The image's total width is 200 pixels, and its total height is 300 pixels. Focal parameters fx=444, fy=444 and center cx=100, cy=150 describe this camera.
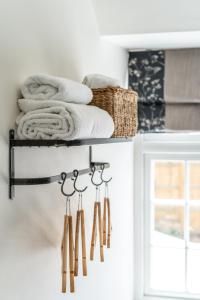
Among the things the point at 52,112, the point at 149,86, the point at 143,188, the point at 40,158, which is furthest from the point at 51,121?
the point at 143,188

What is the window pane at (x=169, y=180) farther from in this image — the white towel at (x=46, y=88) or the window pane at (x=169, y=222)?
the white towel at (x=46, y=88)

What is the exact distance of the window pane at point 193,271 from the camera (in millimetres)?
2375

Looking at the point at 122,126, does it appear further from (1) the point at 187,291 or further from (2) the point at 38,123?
(1) the point at 187,291

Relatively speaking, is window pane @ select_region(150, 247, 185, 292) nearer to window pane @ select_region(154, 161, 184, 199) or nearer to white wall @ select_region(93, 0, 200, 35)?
window pane @ select_region(154, 161, 184, 199)

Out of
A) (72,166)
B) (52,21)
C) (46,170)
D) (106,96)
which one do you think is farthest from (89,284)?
(52,21)

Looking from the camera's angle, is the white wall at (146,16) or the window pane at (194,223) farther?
the window pane at (194,223)

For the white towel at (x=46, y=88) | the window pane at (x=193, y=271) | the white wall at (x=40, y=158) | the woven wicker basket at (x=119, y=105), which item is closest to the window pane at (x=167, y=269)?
the window pane at (x=193, y=271)

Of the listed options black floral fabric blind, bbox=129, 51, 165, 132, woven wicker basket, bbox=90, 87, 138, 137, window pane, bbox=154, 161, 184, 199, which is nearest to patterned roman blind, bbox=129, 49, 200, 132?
black floral fabric blind, bbox=129, 51, 165, 132

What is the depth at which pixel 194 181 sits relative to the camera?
2371 millimetres

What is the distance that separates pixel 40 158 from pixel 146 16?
0.83m

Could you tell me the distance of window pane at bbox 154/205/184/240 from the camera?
2395 mm

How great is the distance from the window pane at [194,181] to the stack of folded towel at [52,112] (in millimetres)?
1293

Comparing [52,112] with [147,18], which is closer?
[52,112]

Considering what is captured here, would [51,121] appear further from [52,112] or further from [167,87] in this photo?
[167,87]
